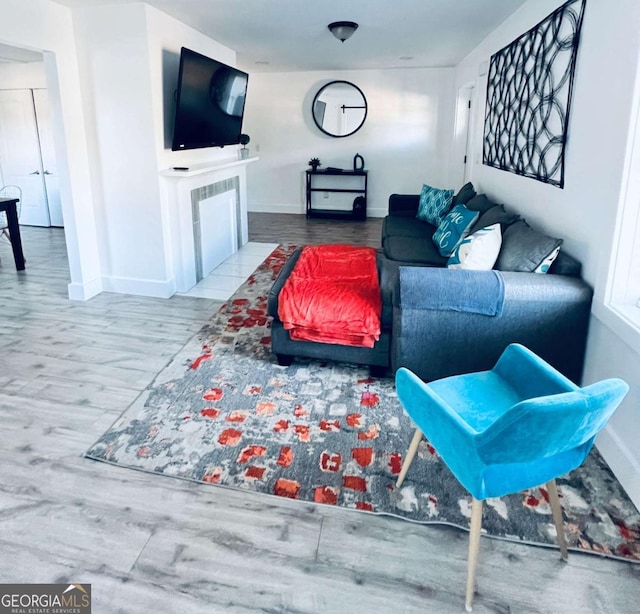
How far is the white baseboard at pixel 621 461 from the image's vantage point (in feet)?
6.18

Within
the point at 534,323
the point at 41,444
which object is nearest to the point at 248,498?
the point at 41,444

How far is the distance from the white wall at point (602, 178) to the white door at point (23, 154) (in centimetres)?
647

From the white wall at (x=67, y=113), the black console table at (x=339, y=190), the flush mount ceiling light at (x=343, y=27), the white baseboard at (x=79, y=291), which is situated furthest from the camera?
the black console table at (x=339, y=190)

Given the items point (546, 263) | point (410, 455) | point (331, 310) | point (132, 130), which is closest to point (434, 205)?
point (546, 263)

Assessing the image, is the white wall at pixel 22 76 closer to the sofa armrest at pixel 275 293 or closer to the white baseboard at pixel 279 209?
the white baseboard at pixel 279 209

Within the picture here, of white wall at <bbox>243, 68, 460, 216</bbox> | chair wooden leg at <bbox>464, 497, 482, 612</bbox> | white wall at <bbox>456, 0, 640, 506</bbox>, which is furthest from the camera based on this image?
white wall at <bbox>243, 68, 460, 216</bbox>

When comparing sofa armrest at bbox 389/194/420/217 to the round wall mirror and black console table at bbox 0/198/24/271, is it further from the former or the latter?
black console table at bbox 0/198/24/271

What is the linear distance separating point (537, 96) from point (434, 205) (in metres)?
1.80

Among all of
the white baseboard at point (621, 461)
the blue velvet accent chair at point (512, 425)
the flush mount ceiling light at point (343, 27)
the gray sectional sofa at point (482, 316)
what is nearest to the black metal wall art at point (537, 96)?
the gray sectional sofa at point (482, 316)

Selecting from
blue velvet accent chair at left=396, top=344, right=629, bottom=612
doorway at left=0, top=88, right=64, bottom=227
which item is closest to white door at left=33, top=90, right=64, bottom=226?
doorway at left=0, top=88, right=64, bottom=227

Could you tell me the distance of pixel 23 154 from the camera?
6723 mm

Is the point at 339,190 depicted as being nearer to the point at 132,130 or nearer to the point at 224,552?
the point at 132,130

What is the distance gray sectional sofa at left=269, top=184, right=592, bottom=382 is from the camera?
2363mm

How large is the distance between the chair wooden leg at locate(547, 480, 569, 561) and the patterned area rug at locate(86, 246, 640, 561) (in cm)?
7
